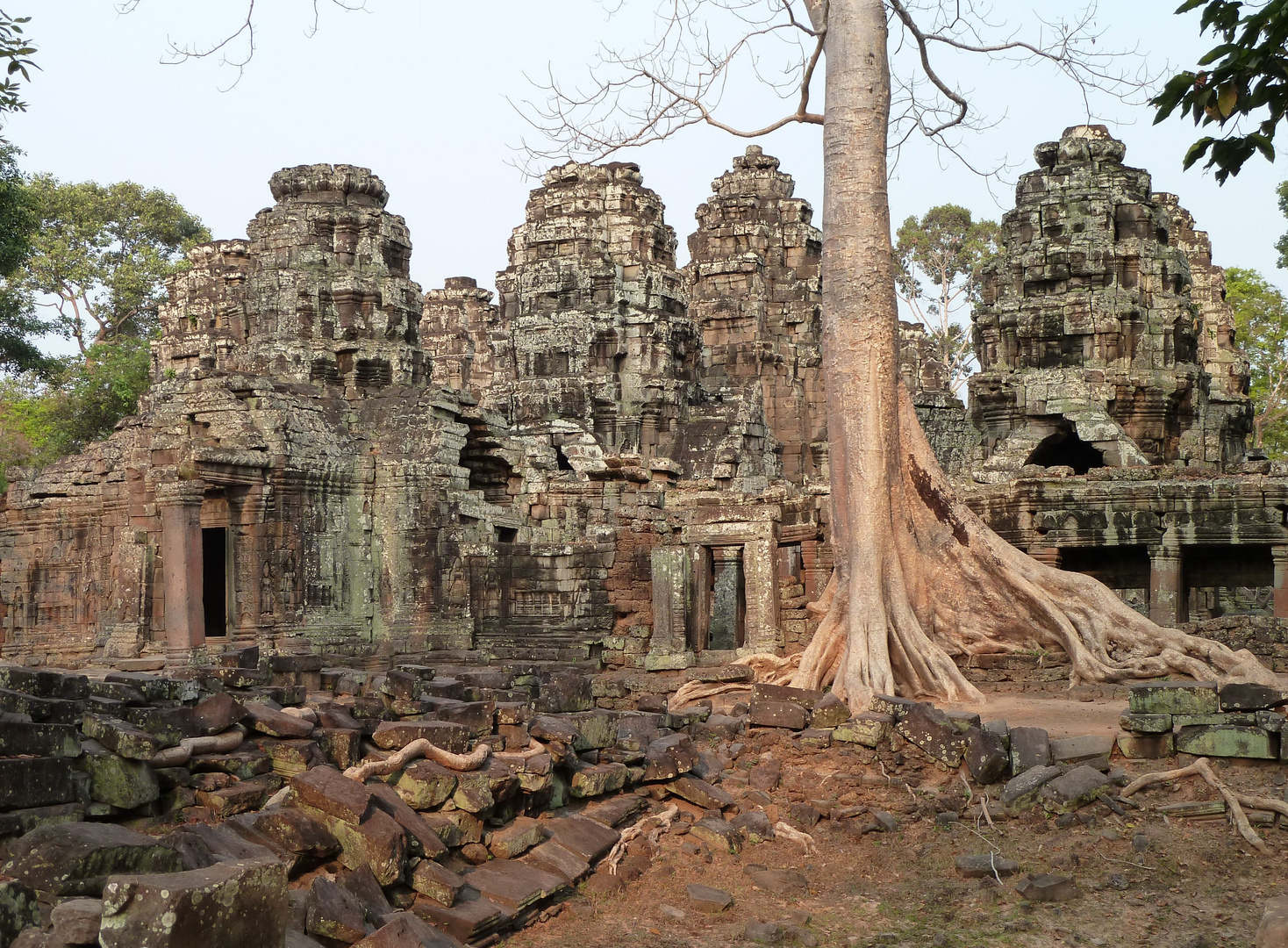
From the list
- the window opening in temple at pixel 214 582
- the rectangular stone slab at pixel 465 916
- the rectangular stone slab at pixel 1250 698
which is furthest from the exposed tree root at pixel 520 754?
the window opening in temple at pixel 214 582

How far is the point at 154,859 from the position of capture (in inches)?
166

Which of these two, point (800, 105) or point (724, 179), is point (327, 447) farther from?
point (724, 179)

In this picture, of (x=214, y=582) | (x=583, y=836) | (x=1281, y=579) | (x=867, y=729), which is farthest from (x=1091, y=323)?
(x=583, y=836)

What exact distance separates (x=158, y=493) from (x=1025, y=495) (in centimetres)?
1040

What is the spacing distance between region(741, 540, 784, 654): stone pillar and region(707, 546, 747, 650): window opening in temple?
1.13 m

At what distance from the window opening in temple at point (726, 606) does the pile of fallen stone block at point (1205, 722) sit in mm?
7937

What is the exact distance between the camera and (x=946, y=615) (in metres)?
10.3

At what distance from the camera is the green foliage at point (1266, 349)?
34.8 metres

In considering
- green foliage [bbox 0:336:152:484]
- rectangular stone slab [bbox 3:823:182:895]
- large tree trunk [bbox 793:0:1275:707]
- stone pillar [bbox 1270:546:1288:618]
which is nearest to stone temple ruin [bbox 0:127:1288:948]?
rectangular stone slab [bbox 3:823:182:895]

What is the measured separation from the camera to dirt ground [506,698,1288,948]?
17.7 feet

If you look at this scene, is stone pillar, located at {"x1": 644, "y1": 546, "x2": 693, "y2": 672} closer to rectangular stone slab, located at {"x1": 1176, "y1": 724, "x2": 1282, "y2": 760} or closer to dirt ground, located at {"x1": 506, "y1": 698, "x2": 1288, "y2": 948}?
dirt ground, located at {"x1": 506, "y1": 698, "x2": 1288, "y2": 948}

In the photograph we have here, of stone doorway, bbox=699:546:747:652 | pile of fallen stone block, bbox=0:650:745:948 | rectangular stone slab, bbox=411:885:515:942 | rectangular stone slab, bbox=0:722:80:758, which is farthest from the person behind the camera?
stone doorway, bbox=699:546:747:652

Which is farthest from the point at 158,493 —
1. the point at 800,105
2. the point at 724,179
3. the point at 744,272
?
the point at 724,179

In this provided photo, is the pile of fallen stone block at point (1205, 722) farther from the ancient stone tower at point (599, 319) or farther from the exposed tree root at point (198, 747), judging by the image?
the ancient stone tower at point (599, 319)
